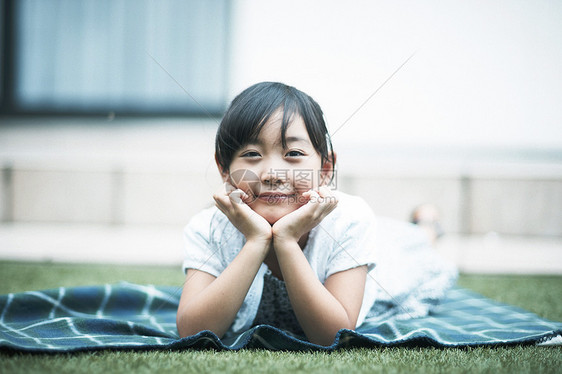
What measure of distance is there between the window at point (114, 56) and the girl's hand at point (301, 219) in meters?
2.15

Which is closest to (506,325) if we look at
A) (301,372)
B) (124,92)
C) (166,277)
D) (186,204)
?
(301,372)

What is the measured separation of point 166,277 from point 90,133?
1531mm

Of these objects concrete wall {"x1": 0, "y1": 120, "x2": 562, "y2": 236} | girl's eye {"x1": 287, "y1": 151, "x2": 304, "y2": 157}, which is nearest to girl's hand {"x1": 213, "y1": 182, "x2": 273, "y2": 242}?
girl's eye {"x1": 287, "y1": 151, "x2": 304, "y2": 157}

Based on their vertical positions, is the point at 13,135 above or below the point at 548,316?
above

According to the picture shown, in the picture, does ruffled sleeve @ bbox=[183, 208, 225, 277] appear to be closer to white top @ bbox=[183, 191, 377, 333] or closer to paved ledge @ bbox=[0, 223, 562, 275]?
white top @ bbox=[183, 191, 377, 333]

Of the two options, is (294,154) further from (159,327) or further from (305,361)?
(159,327)

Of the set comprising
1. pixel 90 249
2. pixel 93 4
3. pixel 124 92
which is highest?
pixel 93 4

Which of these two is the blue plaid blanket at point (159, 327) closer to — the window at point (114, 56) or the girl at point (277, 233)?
the girl at point (277, 233)

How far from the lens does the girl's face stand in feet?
3.13

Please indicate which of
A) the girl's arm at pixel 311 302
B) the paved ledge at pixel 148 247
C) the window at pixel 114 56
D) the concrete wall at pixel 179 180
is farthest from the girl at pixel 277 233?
the window at pixel 114 56

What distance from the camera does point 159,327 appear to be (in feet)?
3.62

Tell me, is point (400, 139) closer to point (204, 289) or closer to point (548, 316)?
point (548, 316)

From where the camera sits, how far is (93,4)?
307cm

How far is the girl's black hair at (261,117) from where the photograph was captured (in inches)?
38.0
